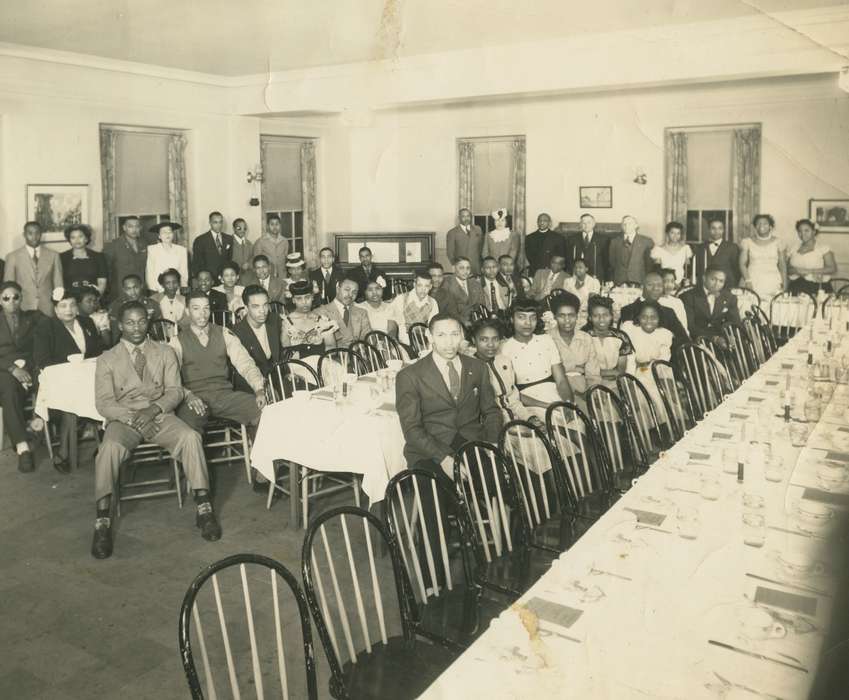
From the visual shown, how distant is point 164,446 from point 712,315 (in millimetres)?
5046

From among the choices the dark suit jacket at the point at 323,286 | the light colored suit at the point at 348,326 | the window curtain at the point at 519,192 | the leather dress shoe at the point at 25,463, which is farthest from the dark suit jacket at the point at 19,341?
the window curtain at the point at 519,192

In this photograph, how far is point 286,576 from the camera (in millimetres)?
2287

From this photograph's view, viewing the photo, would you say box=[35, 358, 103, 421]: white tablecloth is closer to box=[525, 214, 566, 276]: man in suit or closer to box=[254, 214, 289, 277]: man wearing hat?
box=[254, 214, 289, 277]: man wearing hat

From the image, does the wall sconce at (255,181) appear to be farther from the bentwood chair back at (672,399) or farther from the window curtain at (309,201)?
the bentwood chair back at (672,399)

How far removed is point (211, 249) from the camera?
35.1 ft

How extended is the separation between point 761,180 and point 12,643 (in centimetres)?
1017

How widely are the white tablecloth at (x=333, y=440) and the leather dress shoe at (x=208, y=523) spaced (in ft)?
1.24

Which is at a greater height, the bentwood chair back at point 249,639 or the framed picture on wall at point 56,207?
the framed picture on wall at point 56,207

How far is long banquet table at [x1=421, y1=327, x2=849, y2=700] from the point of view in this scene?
1.87m

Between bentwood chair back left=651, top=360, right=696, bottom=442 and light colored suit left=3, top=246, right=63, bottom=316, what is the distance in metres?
6.00

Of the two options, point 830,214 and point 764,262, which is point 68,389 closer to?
point 764,262

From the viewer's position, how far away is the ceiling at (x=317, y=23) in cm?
710

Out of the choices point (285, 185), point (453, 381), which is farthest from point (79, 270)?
point (453, 381)

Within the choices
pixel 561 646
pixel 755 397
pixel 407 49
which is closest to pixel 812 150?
pixel 407 49
